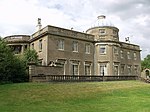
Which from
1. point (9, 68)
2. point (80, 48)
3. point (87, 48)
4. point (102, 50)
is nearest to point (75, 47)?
point (80, 48)

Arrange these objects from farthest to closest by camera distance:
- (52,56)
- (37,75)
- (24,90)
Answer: (52,56), (37,75), (24,90)

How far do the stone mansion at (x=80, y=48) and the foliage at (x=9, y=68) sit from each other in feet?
21.5

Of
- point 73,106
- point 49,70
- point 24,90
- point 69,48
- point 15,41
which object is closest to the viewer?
point 73,106

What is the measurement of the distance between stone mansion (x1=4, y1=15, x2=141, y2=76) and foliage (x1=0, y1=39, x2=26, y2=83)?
6.56m

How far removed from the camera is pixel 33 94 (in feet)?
62.1

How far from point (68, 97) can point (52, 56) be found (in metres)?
16.3

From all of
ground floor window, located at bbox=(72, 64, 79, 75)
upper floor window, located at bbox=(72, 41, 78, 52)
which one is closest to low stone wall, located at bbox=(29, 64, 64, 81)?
ground floor window, located at bbox=(72, 64, 79, 75)

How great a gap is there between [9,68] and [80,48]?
48.1ft

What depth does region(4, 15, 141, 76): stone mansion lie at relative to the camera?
3522cm

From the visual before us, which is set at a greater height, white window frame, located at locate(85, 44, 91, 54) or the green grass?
white window frame, located at locate(85, 44, 91, 54)

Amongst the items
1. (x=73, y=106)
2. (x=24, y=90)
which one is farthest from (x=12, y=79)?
(x=73, y=106)

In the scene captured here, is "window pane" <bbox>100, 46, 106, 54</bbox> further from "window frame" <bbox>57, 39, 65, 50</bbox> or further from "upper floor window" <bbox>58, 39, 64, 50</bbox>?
"upper floor window" <bbox>58, 39, 64, 50</bbox>

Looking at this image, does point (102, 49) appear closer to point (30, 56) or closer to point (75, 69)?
point (75, 69)

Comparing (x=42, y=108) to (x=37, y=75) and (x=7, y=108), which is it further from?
(x=37, y=75)
